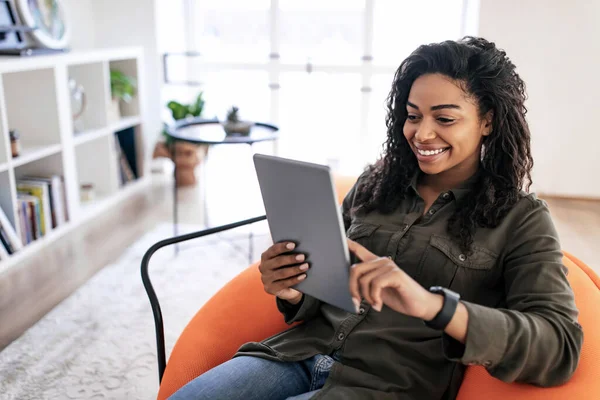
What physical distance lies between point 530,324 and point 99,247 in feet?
8.96

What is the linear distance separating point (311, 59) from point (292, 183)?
372cm

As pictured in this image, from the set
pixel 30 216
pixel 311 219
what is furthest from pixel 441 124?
pixel 30 216

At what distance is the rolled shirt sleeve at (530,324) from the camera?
102cm

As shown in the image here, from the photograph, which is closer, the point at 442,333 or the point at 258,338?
the point at 442,333

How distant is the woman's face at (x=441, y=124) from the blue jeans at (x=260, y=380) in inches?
19.9

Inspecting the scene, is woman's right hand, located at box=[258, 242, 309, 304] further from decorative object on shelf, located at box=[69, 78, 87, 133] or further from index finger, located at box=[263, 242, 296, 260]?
decorative object on shelf, located at box=[69, 78, 87, 133]

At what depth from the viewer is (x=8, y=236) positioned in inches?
117

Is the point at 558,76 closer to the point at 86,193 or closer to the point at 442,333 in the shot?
the point at 86,193

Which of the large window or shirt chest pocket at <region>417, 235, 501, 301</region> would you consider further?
the large window

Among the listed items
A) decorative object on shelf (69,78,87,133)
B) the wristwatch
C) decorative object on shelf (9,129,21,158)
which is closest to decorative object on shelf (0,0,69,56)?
decorative object on shelf (69,78,87,133)

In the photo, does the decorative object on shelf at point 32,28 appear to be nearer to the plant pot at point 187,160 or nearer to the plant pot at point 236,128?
the plant pot at point 187,160

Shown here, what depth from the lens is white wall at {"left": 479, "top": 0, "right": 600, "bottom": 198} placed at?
3.97 meters

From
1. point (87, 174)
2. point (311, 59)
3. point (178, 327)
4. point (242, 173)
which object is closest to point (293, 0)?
point (311, 59)

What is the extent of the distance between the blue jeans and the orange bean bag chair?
0.22m
